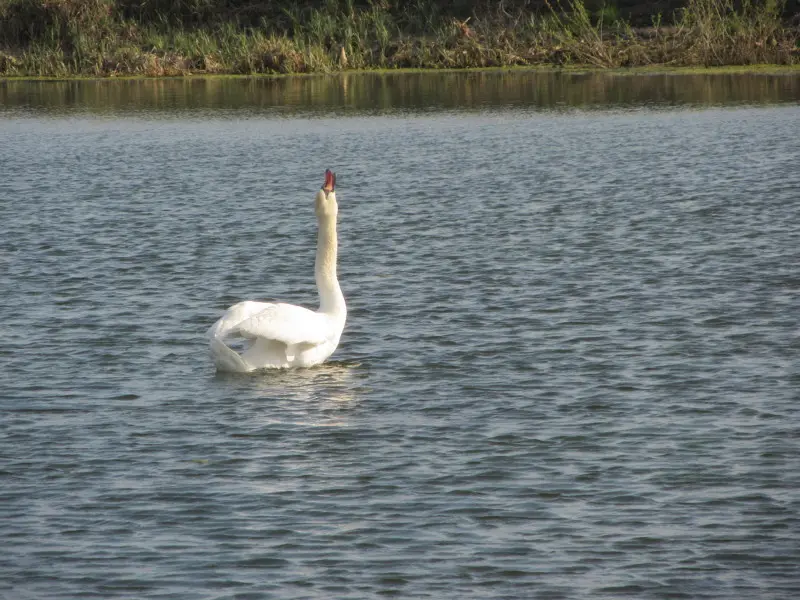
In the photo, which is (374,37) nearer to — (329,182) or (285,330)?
(329,182)

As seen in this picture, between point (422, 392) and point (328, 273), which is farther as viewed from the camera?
point (328, 273)

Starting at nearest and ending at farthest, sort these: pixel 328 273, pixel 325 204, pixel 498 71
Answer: pixel 328 273
pixel 325 204
pixel 498 71

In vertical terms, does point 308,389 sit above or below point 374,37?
below

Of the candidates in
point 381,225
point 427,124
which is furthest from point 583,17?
point 381,225

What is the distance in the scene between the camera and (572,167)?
75.1 feet

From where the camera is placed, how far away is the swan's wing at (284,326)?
9953 mm

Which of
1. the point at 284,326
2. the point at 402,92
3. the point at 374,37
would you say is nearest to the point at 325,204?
the point at 284,326

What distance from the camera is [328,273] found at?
10859 millimetres

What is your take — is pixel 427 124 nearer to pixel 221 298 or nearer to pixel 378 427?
pixel 221 298

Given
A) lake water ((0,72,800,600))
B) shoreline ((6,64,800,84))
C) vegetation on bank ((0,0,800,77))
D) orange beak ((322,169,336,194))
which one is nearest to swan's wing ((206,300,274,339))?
lake water ((0,72,800,600))

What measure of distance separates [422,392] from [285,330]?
1.02 m

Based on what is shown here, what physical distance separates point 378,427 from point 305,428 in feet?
1.45

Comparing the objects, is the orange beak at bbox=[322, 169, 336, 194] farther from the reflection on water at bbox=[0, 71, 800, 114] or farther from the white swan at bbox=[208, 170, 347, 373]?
the reflection on water at bbox=[0, 71, 800, 114]

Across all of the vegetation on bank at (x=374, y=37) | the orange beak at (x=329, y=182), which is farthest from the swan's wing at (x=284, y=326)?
the vegetation on bank at (x=374, y=37)
